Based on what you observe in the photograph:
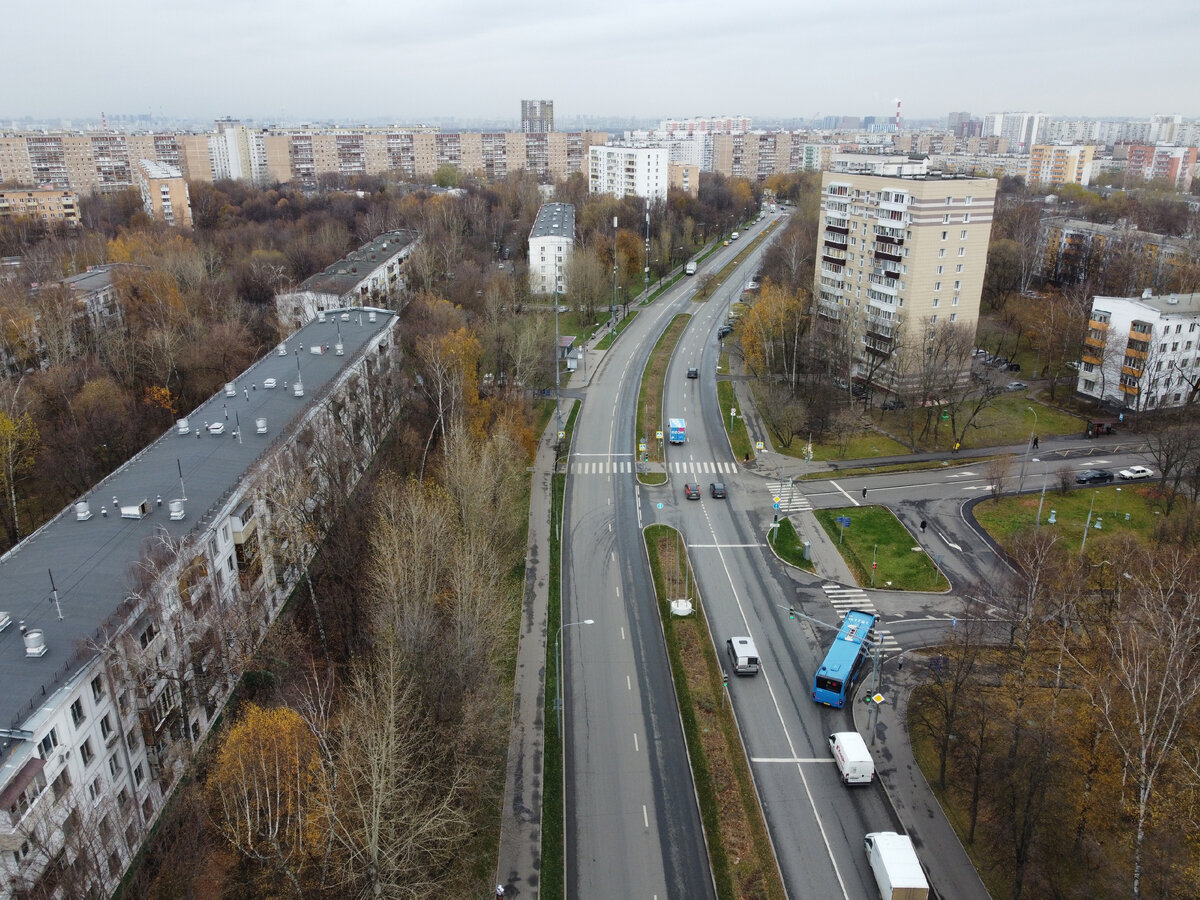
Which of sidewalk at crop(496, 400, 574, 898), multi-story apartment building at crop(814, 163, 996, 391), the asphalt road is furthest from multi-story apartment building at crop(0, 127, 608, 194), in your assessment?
sidewalk at crop(496, 400, 574, 898)

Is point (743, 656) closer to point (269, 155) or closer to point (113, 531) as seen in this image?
point (113, 531)

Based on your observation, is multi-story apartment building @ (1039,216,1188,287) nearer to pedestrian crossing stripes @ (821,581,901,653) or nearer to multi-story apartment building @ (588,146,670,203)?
pedestrian crossing stripes @ (821,581,901,653)

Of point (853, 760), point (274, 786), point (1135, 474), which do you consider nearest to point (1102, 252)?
point (1135, 474)

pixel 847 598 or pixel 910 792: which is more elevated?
pixel 847 598

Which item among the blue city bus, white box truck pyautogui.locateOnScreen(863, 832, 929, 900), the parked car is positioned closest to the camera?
white box truck pyautogui.locateOnScreen(863, 832, 929, 900)

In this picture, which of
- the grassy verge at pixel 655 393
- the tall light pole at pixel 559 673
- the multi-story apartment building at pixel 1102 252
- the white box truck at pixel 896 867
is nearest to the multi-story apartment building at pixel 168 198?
the grassy verge at pixel 655 393

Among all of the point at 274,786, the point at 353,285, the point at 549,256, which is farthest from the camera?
the point at 549,256

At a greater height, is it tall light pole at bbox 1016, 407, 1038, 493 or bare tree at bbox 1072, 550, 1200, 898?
bare tree at bbox 1072, 550, 1200, 898
